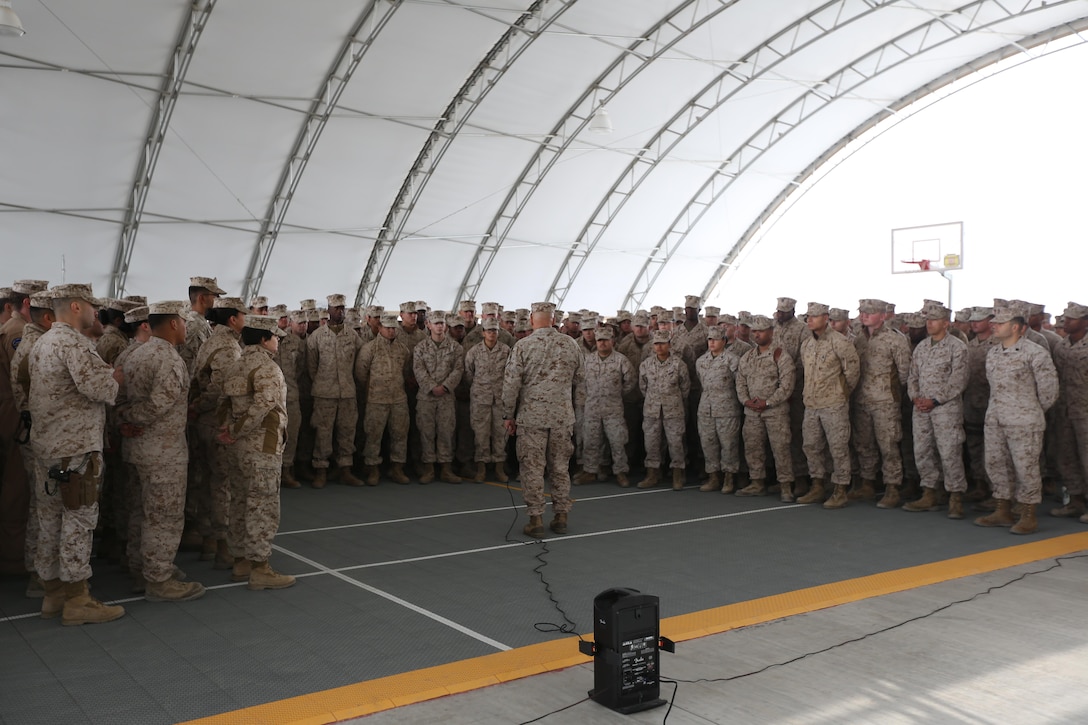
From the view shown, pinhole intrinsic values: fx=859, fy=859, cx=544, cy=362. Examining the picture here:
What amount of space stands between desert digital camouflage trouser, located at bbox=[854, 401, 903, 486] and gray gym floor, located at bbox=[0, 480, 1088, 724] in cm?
45

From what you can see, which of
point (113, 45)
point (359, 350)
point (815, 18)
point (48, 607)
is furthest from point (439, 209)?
point (48, 607)

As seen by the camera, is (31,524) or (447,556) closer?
(31,524)

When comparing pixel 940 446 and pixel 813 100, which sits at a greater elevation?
pixel 813 100

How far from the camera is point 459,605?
527cm

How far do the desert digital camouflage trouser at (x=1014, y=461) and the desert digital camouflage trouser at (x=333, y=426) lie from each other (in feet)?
21.4

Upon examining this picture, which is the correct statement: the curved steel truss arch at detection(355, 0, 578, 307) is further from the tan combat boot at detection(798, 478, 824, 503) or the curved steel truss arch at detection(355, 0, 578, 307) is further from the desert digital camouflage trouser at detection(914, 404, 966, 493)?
the desert digital camouflage trouser at detection(914, 404, 966, 493)

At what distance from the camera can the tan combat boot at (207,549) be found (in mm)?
6449

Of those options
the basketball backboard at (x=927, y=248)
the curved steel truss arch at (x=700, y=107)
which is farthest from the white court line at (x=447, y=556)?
the basketball backboard at (x=927, y=248)

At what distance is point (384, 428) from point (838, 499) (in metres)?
5.09

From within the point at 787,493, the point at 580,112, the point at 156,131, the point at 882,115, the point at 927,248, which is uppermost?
the point at 882,115

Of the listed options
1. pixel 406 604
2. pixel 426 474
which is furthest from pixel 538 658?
pixel 426 474

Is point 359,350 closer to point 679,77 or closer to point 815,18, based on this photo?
point 679,77

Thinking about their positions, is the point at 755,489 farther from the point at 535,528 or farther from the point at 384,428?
the point at 384,428

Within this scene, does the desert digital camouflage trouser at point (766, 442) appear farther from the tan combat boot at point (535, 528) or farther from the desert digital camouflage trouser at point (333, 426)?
the desert digital camouflage trouser at point (333, 426)
